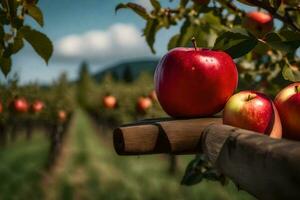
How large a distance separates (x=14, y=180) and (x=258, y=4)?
13700 millimetres

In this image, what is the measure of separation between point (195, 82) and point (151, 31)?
0.88 m

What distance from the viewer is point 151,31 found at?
2045 mm

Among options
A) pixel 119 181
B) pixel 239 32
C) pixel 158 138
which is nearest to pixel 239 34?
pixel 239 32

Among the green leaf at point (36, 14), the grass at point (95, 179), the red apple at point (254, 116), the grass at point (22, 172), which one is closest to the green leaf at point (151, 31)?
the green leaf at point (36, 14)

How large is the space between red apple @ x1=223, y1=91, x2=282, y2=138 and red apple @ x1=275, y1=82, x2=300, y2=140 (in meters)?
0.02

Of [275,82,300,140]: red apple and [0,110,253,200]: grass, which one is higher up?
[275,82,300,140]: red apple

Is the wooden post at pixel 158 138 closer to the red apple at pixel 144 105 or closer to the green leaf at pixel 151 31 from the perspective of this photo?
the green leaf at pixel 151 31

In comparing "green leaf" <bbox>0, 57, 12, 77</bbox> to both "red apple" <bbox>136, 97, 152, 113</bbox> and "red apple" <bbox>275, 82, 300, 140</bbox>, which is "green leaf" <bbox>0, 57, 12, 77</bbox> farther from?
"red apple" <bbox>136, 97, 152, 113</bbox>

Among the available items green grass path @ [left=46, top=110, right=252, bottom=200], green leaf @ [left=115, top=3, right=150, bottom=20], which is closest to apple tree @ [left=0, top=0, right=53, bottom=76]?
green leaf @ [left=115, top=3, right=150, bottom=20]

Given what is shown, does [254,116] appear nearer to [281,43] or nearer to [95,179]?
[281,43]

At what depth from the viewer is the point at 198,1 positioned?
1975 millimetres

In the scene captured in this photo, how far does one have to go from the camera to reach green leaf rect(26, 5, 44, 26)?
1.56 metres

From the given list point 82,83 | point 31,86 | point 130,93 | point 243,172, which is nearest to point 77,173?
point 31,86

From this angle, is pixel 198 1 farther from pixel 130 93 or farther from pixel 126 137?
pixel 130 93
